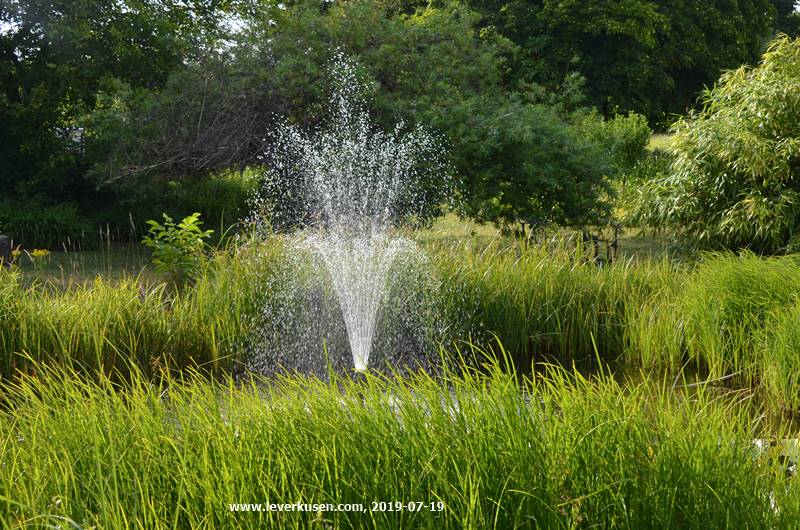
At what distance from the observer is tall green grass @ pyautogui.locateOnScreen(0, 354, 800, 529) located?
250 cm

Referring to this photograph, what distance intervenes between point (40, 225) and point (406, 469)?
1021cm

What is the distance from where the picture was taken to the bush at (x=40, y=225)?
11.3 metres

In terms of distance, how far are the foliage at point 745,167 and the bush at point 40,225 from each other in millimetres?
7785

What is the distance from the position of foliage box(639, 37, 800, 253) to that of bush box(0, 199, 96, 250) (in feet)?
25.5

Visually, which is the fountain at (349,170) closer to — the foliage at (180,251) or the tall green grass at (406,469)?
the foliage at (180,251)

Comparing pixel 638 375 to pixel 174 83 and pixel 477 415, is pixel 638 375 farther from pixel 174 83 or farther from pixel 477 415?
pixel 174 83

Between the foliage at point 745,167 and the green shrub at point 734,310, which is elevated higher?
the foliage at point 745,167

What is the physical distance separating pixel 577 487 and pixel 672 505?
0.96 feet

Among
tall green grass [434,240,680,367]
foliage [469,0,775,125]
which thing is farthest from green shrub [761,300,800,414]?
foliage [469,0,775,125]

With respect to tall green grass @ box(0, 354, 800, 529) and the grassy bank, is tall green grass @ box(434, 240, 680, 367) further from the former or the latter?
tall green grass @ box(0, 354, 800, 529)

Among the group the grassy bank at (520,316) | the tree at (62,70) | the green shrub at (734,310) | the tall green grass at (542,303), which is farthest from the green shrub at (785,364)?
the tree at (62,70)

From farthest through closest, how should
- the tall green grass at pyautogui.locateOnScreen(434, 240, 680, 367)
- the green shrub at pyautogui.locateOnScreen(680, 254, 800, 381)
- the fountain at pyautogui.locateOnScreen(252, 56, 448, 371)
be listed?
the fountain at pyautogui.locateOnScreen(252, 56, 448, 371), the tall green grass at pyautogui.locateOnScreen(434, 240, 680, 367), the green shrub at pyautogui.locateOnScreen(680, 254, 800, 381)

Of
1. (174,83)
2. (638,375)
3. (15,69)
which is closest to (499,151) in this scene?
(174,83)

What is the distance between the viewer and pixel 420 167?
33.9 feet
